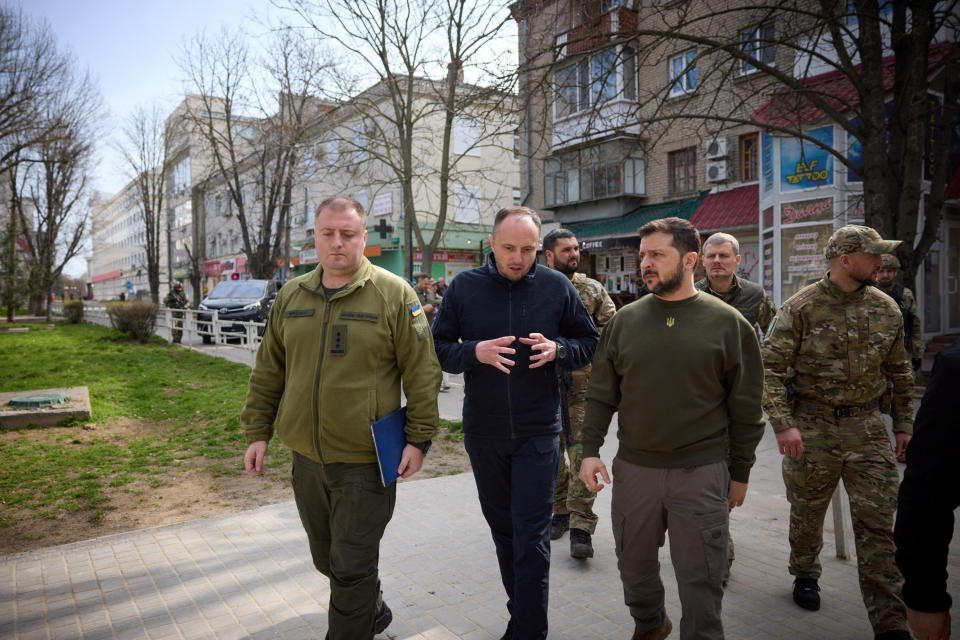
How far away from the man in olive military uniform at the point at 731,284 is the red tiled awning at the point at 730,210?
615 inches

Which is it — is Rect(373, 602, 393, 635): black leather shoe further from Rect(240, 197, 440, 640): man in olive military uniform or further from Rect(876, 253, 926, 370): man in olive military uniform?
Rect(876, 253, 926, 370): man in olive military uniform

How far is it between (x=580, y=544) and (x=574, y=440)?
0.67 meters

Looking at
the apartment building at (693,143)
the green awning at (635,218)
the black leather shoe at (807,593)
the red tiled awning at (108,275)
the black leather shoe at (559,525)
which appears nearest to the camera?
the black leather shoe at (807,593)

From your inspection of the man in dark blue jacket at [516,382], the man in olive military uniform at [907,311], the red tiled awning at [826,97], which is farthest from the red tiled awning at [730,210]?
the man in dark blue jacket at [516,382]

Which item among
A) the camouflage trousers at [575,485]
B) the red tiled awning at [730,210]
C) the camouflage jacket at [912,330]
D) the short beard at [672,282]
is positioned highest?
the red tiled awning at [730,210]

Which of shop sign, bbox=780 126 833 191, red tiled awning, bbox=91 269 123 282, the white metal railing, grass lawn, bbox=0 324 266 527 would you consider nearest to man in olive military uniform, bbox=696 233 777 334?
grass lawn, bbox=0 324 266 527

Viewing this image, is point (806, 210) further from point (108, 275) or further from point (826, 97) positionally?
point (108, 275)

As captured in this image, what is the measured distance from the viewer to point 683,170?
22.3 metres

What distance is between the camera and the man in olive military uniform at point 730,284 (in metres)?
4.23

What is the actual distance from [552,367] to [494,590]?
5.01 ft

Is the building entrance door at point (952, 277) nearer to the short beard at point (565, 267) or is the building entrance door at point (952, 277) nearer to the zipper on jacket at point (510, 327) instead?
the short beard at point (565, 267)

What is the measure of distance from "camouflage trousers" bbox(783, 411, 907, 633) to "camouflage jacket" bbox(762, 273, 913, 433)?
15 centimetres

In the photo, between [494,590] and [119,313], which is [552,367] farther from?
[119,313]

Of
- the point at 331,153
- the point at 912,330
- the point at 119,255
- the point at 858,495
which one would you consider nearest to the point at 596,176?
the point at 331,153
